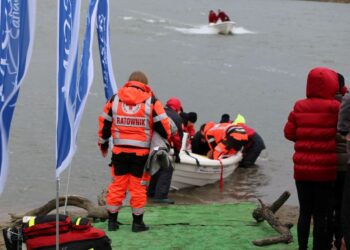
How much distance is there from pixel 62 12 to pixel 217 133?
6.70 meters

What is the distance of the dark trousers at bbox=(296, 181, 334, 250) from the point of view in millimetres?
5328

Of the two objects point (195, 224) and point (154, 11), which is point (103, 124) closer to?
point (195, 224)

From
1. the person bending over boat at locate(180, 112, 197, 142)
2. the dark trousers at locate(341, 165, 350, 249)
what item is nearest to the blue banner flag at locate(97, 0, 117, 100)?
the person bending over boat at locate(180, 112, 197, 142)

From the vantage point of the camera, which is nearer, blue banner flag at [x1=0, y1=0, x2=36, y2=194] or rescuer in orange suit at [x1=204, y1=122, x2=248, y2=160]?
blue banner flag at [x1=0, y1=0, x2=36, y2=194]

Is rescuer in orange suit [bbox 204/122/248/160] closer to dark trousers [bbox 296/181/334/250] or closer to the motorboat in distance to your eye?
dark trousers [bbox 296/181/334/250]

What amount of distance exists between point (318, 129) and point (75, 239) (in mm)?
2068

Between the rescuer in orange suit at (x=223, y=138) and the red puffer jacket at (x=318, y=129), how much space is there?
564 centimetres

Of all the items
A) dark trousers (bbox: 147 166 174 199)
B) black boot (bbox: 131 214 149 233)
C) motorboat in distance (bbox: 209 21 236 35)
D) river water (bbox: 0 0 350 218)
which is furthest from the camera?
motorboat in distance (bbox: 209 21 236 35)

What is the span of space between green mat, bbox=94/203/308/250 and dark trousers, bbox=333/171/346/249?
44 centimetres

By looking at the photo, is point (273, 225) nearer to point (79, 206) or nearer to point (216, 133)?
point (79, 206)

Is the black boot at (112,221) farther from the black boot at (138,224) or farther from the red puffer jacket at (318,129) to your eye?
the red puffer jacket at (318,129)

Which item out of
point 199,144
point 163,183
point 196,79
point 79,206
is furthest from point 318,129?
point 196,79

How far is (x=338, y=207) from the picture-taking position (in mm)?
5574

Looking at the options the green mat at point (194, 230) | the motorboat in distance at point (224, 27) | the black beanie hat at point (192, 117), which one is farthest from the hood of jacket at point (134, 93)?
the motorboat in distance at point (224, 27)
